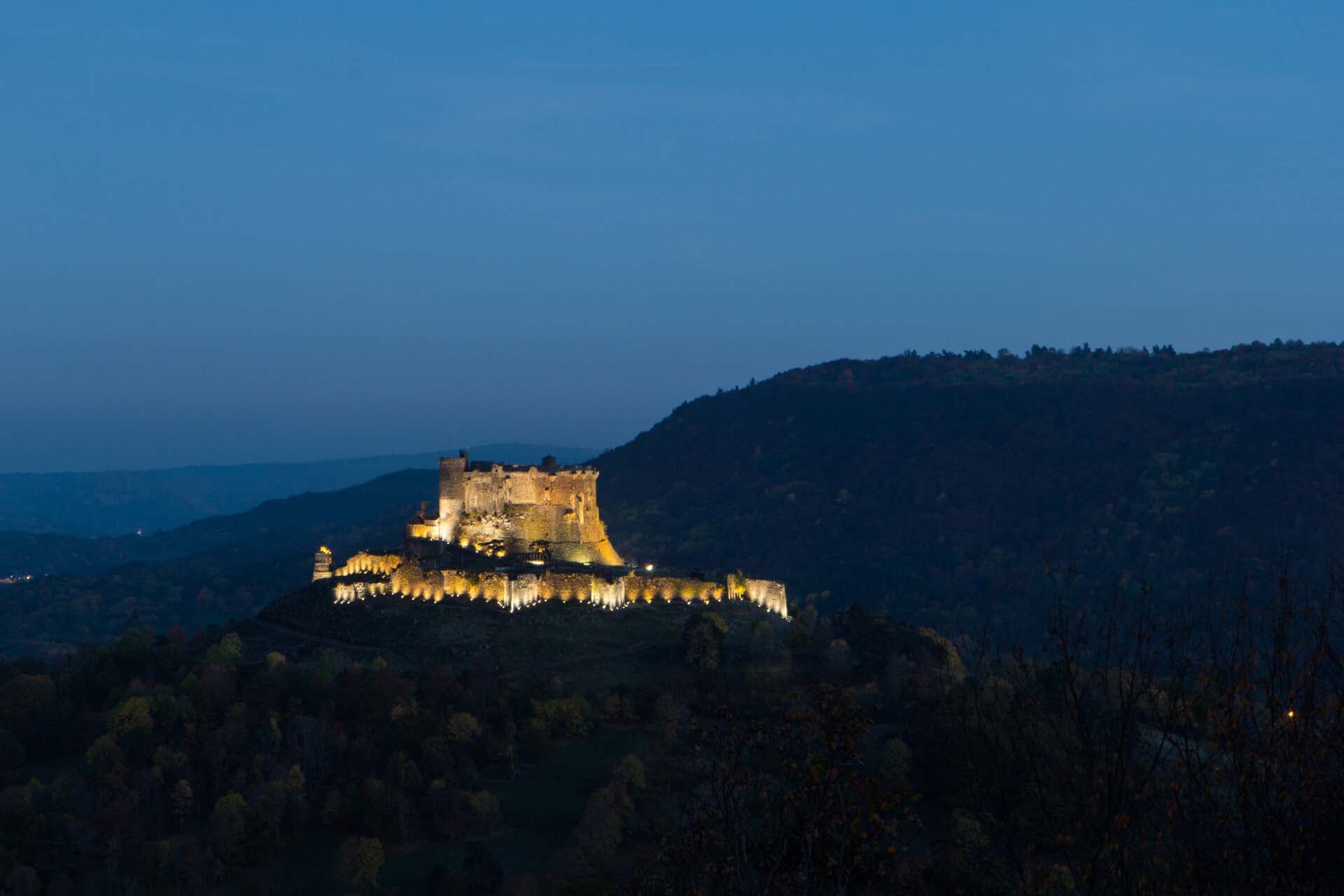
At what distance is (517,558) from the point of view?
82688 mm

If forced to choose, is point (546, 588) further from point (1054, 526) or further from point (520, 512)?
point (1054, 526)

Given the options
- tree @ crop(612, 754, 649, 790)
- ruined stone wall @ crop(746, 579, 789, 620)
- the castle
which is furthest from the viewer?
ruined stone wall @ crop(746, 579, 789, 620)

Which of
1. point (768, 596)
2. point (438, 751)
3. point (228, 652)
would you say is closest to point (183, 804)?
point (438, 751)

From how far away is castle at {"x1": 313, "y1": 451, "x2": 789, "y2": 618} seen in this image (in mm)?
78875

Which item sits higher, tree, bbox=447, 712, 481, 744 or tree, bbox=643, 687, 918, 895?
tree, bbox=643, 687, 918, 895

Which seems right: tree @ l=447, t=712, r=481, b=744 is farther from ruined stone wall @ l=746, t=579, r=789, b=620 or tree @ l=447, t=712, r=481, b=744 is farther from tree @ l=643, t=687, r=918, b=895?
tree @ l=643, t=687, r=918, b=895

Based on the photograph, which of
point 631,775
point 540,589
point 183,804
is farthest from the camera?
point 540,589

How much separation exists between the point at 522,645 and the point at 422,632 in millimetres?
6199

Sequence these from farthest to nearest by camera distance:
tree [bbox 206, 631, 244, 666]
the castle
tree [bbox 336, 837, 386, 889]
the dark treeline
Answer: the castle → tree [bbox 206, 631, 244, 666] → tree [bbox 336, 837, 386, 889] → the dark treeline

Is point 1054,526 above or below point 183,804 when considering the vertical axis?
above

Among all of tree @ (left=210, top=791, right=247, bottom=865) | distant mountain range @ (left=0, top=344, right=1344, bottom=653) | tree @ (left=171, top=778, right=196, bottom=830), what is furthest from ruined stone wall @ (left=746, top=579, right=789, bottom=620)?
distant mountain range @ (left=0, top=344, right=1344, bottom=653)

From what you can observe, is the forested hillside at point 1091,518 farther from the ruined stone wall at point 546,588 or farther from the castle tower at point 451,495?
the castle tower at point 451,495

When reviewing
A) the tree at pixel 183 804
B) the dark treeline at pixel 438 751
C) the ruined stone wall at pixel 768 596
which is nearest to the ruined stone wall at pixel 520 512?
the ruined stone wall at pixel 768 596

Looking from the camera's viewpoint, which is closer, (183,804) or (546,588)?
(183,804)
